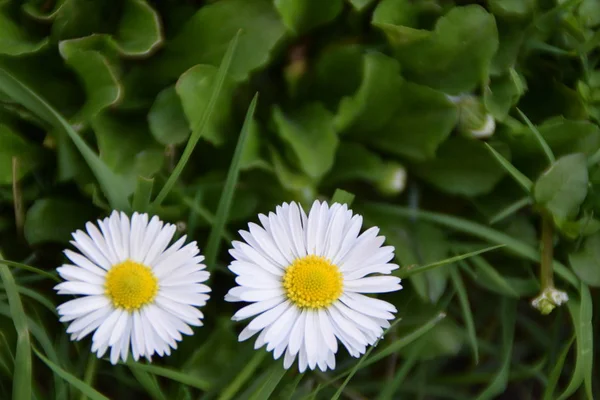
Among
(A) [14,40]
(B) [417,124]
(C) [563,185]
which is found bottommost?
(C) [563,185]

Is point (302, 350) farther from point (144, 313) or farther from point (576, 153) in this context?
point (576, 153)

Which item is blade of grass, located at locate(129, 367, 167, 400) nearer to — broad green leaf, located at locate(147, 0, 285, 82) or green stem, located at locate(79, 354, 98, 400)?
green stem, located at locate(79, 354, 98, 400)

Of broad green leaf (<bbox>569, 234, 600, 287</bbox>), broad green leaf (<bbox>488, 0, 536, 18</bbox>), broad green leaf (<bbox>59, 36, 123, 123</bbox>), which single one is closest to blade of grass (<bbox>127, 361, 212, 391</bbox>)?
broad green leaf (<bbox>59, 36, 123, 123</bbox>)

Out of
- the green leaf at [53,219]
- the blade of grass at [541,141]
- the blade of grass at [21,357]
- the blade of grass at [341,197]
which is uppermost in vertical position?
the green leaf at [53,219]

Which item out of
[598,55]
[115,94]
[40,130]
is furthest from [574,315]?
[40,130]

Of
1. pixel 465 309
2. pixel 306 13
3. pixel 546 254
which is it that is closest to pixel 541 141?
pixel 546 254

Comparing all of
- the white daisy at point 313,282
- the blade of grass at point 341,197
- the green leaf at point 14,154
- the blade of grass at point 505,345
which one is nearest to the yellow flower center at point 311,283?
the white daisy at point 313,282

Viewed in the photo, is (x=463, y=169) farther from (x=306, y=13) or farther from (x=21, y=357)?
(x=21, y=357)

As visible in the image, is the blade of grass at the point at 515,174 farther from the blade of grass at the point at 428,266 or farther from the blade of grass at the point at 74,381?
the blade of grass at the point at 74,381
